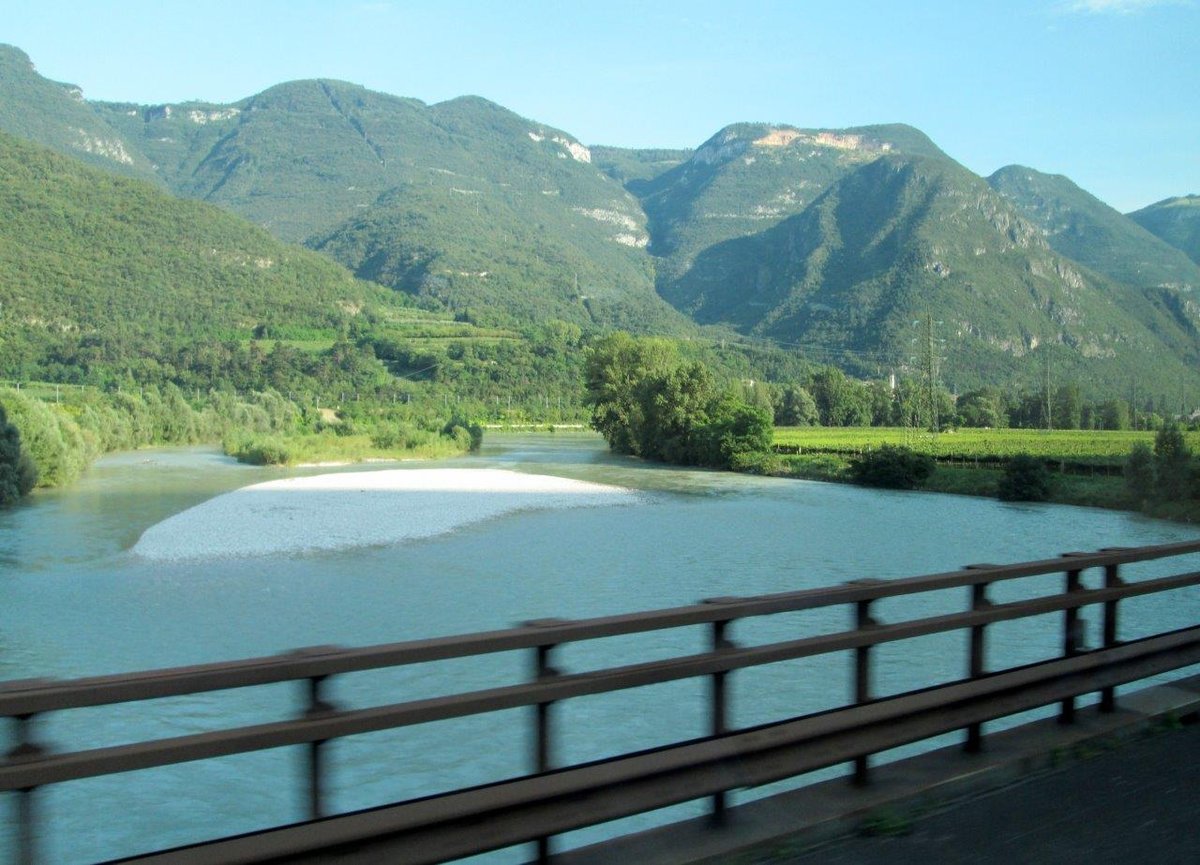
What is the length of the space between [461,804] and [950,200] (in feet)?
512

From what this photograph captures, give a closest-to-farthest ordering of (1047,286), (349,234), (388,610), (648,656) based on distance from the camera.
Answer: (648,656), (388,610), (1047,286), (349,234)

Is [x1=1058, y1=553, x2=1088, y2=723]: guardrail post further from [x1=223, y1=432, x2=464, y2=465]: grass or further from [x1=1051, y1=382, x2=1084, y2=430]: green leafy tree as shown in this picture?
[x1=1051, y1=382, x2=1084, y2=430]: green leafy tree

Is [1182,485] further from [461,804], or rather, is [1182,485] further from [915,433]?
[461,804]

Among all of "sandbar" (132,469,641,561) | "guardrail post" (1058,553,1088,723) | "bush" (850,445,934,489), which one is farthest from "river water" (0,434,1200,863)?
"bush" (850,445,934,489)

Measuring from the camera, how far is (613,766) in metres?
3.88

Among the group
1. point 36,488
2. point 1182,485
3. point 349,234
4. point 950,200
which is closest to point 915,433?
point 1182,485

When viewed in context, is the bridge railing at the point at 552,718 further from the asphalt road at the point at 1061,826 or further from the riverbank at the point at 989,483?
the riverbank at the point at 989,483

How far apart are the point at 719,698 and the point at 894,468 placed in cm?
4758

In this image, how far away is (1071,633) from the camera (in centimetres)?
582

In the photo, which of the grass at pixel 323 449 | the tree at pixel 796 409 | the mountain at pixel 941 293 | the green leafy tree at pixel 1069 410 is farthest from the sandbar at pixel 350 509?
the mountain at pixel 941 293

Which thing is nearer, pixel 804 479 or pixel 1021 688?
pixel 1021 688

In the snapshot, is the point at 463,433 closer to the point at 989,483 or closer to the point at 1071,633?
the point at 989,483

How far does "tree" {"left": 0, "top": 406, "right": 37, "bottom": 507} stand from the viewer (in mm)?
33750

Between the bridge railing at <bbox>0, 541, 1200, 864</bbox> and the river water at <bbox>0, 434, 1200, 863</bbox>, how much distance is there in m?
0.13
